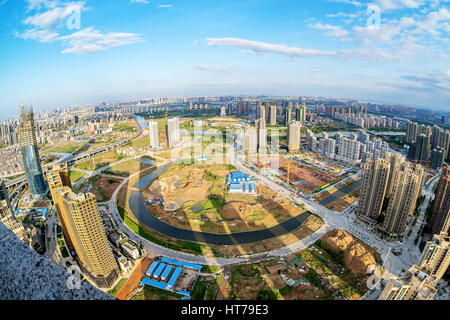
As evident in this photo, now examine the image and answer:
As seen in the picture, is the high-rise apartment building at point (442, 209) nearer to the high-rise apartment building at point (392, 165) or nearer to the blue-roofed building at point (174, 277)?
the high-rise apartment building at point (392, 165)

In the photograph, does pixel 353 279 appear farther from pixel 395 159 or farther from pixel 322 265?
pixel 395 159

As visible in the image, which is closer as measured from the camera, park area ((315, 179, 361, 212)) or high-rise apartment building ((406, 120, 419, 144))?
park area ((315, 179, 361, 212))

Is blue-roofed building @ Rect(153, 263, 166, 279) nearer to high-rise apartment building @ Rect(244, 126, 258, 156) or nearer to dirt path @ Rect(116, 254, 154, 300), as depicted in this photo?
dirt path @ Rect(116, 254, 154, 300)

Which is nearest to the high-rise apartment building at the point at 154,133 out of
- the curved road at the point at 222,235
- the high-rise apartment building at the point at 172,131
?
the high-rise apartment building at the point at 172,131

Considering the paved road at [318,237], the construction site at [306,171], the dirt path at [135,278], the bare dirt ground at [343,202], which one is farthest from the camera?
the construction site at [306,171]

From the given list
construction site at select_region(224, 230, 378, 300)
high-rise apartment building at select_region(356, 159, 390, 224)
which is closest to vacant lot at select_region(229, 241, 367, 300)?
construction site at select_region(224, 230, 378, 300)

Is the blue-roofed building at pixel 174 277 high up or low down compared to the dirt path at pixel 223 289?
up
